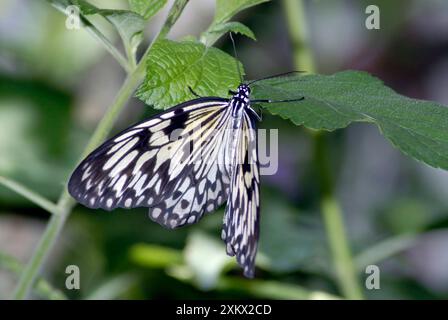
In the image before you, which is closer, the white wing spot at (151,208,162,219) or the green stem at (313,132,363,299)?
the white wing spot at (151,208,162,219)

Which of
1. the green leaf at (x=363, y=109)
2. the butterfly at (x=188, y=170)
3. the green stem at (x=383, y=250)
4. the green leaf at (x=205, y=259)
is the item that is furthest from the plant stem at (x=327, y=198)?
the green leaf at (x=363, y=109)

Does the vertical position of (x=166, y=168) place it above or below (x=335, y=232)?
below

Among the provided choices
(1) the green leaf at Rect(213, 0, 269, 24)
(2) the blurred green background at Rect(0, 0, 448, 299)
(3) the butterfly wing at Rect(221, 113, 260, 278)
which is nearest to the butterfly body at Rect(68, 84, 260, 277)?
(3) the butterfly wing at Rect(221, 113, 260, 278)

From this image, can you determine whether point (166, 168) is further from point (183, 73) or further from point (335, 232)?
point (335, 232)

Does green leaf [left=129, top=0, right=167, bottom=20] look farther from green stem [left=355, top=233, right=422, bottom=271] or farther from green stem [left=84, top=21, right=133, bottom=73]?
green stem [left=355, top=233, right=422, bottom=271]

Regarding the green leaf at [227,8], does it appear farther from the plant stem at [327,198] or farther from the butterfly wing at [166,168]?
the plant stem at [327,198]

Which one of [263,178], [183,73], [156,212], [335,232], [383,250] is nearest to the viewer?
[183,73]

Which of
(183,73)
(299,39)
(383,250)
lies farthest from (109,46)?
(383,250)
